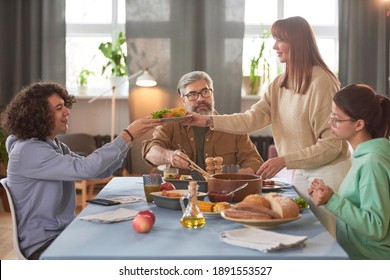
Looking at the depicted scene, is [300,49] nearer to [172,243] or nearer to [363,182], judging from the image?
[363,182]

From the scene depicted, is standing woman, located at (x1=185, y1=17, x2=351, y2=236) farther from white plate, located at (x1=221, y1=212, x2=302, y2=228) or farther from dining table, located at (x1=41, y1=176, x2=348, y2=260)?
white plate, located at (x1=221, y1=212, x2=302, y2=228)

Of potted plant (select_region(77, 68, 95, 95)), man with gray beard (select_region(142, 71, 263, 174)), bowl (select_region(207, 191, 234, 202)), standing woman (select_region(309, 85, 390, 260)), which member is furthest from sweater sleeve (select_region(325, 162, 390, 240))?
potted plant (select_region(77, 68, 95, 95))

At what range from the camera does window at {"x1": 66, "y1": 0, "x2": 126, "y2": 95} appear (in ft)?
20.9

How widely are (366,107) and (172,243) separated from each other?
838 mm

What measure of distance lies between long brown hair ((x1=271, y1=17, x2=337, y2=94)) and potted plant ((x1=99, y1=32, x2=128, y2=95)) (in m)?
3.74

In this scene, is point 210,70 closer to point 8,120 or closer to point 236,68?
point 236,68

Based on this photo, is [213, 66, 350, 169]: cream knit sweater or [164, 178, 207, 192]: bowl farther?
[213, 66, 350, 169]: cream knit sweater

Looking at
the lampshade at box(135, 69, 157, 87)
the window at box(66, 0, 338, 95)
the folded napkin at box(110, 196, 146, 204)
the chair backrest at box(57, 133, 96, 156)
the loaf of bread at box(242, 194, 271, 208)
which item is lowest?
the chair backrest at box(57, 133, 96, 156)

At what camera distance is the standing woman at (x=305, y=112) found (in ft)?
8.08

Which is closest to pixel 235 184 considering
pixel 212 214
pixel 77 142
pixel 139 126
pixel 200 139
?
pixel 212 214

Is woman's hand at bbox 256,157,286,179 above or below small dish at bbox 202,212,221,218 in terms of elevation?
above

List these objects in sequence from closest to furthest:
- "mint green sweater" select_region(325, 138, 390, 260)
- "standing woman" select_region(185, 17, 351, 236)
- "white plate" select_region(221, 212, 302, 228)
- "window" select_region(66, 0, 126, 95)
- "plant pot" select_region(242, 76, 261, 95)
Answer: "white plate" select_region(221, 212, 302, 228) → "mint green sweater" select_region(325, 138, 390, 260) → "standing woman" select_region(185, 17, 351, 236) → "plant pot" select_region(242, 76, 261, 95) → "window" select_region(66, 0, 126, 95)

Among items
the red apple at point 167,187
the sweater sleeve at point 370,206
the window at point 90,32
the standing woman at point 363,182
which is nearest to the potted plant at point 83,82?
the window at point 90,32

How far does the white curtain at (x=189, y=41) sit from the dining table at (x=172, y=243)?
4.36 meters
